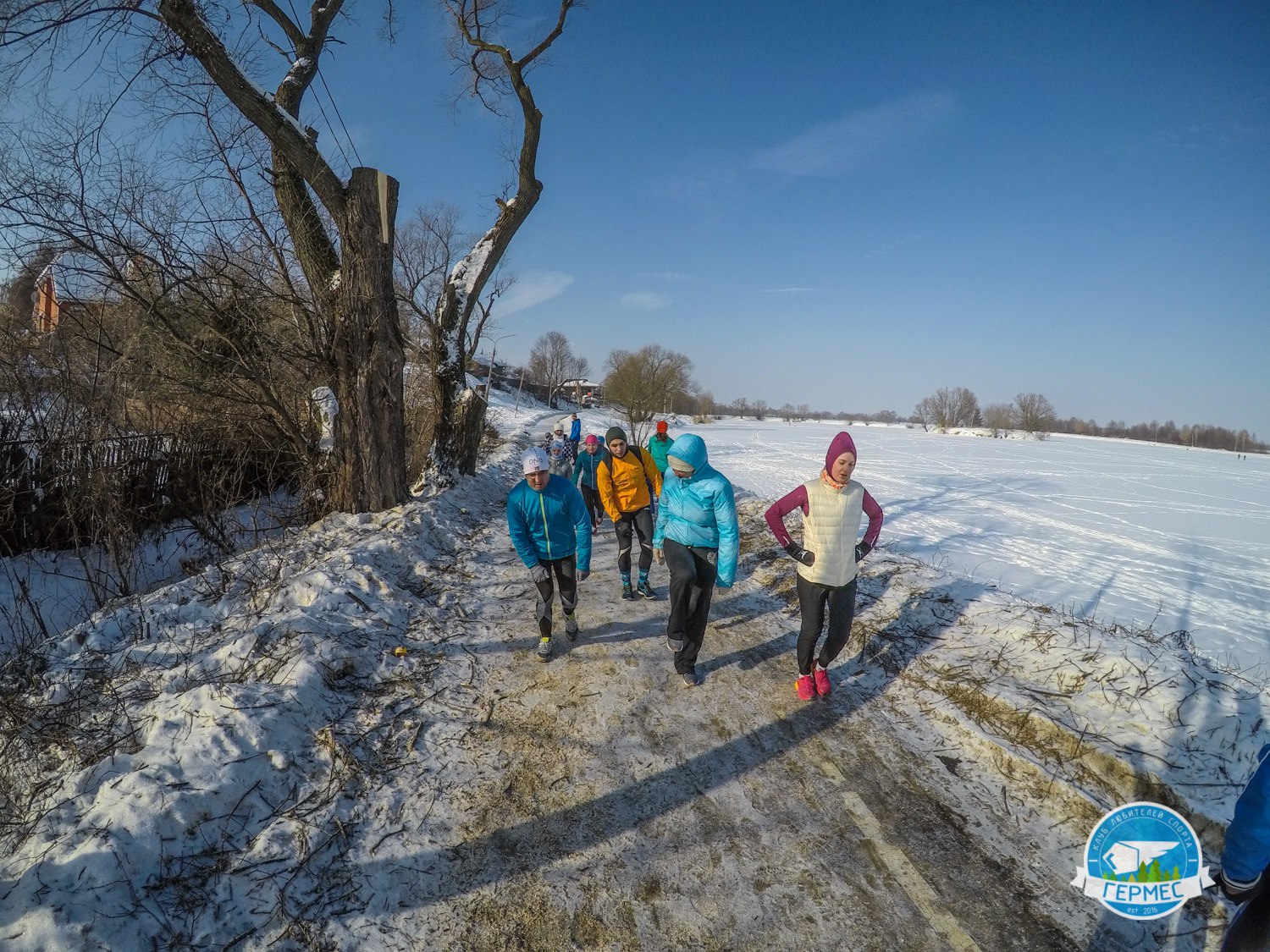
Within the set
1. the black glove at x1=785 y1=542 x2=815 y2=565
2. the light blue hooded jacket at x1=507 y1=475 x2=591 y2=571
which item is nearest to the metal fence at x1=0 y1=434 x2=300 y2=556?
the light blue hooded jacket at x1=507 y1=475 x2=591 y2=571

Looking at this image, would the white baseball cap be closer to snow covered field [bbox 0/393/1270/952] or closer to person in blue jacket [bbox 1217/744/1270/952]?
snow covered field [bbox 0/393/1270/952]

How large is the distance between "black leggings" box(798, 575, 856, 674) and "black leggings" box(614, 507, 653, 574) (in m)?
2.38

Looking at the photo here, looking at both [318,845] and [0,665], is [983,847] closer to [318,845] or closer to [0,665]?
[318,845]

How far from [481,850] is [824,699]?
2.68 metres

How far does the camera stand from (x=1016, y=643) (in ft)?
14.9

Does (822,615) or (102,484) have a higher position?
(102,484)

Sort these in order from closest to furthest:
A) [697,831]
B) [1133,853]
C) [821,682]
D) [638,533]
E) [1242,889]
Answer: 1. [1133,853]
2. [1242,889]
3. [697,831]
4. [821,682]
5. [638,533]

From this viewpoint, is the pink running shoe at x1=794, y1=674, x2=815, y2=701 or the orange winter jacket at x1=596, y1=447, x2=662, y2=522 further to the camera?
the orange winter jacket at x1=596, y1=447, x2=662, y2=522

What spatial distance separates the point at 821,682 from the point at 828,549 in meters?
1.09

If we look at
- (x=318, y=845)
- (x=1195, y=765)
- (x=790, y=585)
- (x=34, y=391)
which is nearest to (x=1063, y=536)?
(x=790, y=585)

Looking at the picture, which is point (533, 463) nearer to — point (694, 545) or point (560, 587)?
point (560, 587)

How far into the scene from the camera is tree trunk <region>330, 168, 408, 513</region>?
7242mm

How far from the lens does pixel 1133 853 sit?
5.58 feet

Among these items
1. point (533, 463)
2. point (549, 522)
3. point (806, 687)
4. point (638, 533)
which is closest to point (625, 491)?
point (638, 533)
